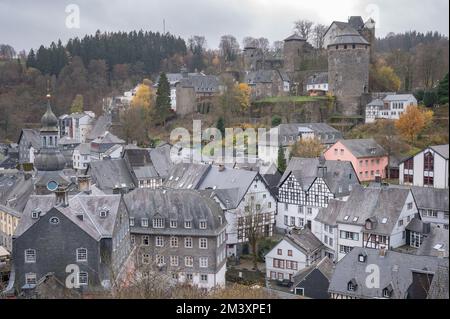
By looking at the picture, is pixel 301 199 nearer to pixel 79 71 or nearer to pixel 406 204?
pixel 406 204

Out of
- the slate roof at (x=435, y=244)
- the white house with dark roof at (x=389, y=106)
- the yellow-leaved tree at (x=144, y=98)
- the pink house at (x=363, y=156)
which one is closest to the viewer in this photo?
the slate roof at (x=435, y=244)

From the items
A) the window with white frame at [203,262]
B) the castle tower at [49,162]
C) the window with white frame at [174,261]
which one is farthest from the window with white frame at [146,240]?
the castle tower at [49,162]

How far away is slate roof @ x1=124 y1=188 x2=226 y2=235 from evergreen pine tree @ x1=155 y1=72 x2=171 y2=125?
38890 millimetres

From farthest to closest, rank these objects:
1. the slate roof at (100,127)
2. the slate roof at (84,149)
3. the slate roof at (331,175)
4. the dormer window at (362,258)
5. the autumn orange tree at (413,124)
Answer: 1. the slate roof at (100,127)
2. the slate roof at (84,149)
3. the autumn orange tree at (413,124)
4. the slate roof at (331,175)
5. the dormer window at (362,258)

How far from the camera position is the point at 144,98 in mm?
67938

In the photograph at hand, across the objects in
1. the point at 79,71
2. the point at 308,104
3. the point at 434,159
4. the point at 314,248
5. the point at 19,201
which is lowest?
the point at 314,248

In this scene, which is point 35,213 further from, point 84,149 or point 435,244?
point 84,149

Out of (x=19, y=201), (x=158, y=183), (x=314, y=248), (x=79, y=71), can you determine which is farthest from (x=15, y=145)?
(x=314, y=248)

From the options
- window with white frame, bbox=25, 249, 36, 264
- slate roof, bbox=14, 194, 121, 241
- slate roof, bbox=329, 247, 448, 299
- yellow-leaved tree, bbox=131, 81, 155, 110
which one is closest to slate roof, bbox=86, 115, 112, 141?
yellow-leaved tree, bbox=131, 81, 155, 110

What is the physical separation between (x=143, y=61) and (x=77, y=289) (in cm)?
7373

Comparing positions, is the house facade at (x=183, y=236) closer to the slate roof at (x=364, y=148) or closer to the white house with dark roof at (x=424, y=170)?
the white house with dark roof at (x=424, y=170)

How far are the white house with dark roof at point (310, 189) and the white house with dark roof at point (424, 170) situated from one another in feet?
11.5

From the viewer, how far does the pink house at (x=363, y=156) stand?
1563 inches
